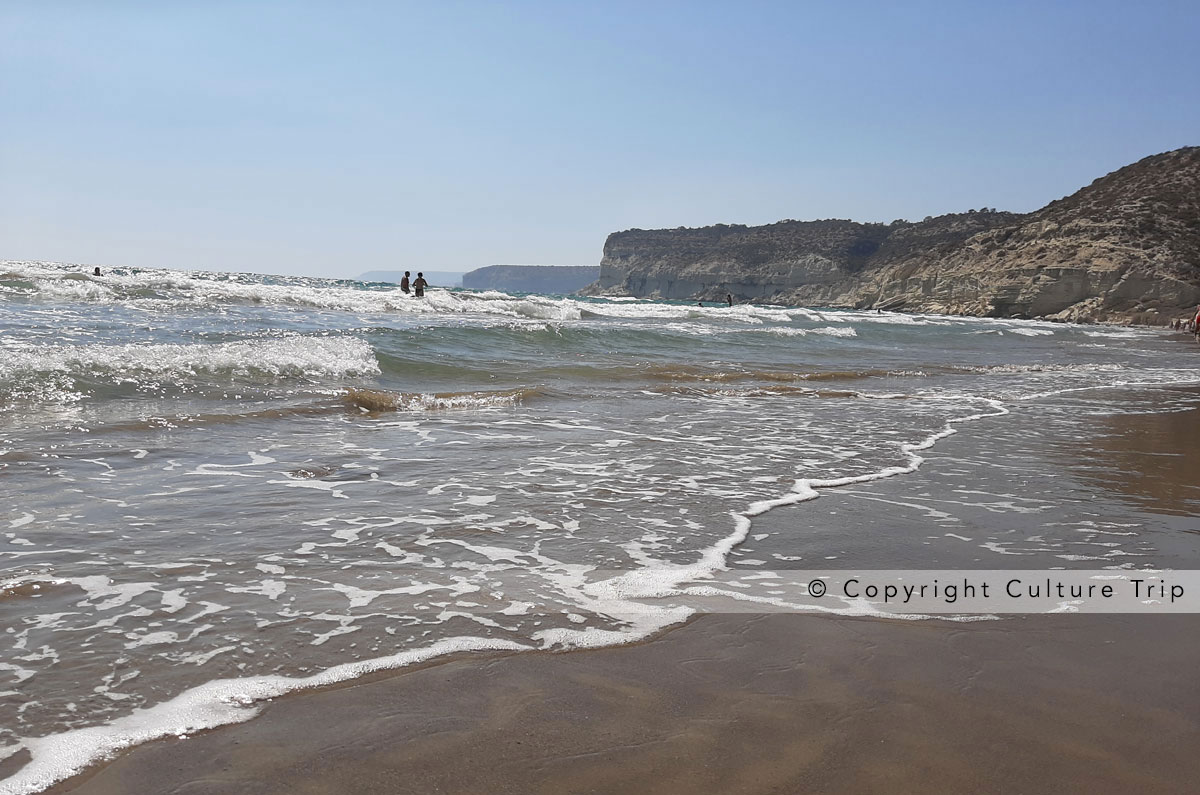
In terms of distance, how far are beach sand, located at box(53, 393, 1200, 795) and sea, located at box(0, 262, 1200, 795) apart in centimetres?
20

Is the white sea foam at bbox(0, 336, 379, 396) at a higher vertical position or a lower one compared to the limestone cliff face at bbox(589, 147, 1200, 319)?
lower

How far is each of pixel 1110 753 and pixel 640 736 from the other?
1299 millimetres

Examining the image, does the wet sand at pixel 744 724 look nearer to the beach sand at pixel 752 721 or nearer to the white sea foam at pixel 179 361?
the beach sand at pixel 752 721

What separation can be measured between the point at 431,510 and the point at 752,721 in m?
2.80

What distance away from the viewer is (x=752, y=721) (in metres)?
2.39

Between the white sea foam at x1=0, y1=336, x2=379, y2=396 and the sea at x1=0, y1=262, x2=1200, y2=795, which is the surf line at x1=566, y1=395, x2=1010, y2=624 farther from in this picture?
the white sea foam at x1=0, y1=336, x2=379, y2=396

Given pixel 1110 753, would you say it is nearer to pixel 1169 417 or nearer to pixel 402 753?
pixel 402 753

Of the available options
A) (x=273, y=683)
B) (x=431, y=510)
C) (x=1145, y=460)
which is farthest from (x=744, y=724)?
(x=1145, y=460)

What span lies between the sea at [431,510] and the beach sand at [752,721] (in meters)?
0.20

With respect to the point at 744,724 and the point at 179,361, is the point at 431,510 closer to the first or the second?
the point at 744,724

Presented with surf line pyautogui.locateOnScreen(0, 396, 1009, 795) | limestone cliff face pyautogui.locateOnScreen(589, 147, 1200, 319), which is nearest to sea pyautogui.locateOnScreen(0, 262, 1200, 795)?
surf line pyautogui.locateOnScreen(0, 396, 1009, 795)

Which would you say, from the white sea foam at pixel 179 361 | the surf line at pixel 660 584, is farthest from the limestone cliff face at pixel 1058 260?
the surf line at pixel 660 584

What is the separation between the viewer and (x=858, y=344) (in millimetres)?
25875

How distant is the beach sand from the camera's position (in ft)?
6.85
